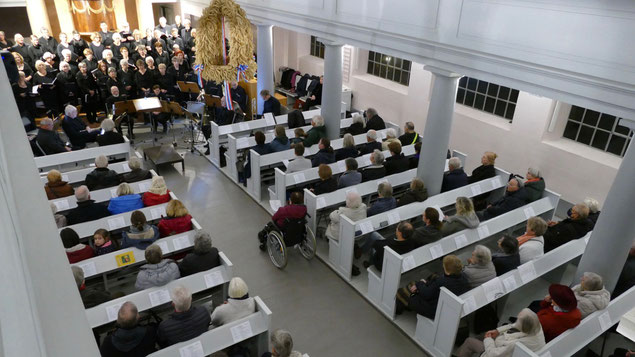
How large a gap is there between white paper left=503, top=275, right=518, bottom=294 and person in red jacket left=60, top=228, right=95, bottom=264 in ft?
15.7

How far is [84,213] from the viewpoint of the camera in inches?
239

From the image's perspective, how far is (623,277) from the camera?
556 centimetres

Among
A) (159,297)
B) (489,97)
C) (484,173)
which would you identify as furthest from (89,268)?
(489,97)

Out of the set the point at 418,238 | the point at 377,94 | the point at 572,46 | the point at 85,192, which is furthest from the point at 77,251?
the point at 377,94

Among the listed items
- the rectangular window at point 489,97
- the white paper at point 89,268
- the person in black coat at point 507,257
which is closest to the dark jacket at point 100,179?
the white paper at point 89,268

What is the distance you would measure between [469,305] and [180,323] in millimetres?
2959

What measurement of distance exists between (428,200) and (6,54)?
8599mm

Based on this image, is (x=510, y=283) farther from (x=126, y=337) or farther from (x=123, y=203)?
(x=123, y=203)

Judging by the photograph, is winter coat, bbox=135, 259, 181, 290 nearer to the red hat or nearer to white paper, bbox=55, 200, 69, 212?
white paper, bbox=55, 200, 69, 212

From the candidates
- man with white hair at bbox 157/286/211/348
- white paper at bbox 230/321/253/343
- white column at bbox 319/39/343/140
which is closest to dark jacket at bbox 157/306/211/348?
man with white hair at bbox 157/286/211/348

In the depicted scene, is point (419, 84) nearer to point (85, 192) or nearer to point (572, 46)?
point (572, 46)

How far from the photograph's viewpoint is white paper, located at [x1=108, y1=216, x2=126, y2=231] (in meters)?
6.05

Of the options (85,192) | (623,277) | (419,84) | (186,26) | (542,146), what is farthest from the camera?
(186,26)

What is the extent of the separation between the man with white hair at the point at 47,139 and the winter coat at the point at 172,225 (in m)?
3.76
